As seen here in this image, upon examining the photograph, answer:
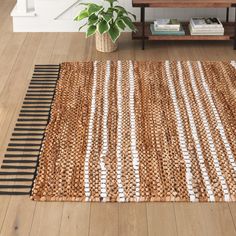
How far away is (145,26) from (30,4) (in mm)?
950

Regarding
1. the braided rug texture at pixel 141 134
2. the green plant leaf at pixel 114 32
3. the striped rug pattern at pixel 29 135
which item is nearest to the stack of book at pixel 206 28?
the braided rug texture at pixel 141 134

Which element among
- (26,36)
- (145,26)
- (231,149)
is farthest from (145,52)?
(231,149)

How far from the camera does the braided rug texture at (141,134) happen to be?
2.44m

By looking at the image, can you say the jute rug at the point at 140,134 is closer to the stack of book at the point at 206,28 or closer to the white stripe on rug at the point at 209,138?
the white stripe on rug at the point at 209,138

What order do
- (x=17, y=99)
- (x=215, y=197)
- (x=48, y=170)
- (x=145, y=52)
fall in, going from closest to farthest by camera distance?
(x=215, y=197)
(x=48, y=170)
(x=17, y=99)
(x=145, y=52)

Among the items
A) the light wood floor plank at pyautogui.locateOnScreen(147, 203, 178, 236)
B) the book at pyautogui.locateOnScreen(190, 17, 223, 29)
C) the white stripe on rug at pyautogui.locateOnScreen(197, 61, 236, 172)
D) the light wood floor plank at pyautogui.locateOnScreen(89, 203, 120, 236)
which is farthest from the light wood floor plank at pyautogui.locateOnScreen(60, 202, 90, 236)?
the book at pyautogui.locateOnScreen(190, 17, 223, 29)

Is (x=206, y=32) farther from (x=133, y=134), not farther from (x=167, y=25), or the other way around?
(x=133, y=134)

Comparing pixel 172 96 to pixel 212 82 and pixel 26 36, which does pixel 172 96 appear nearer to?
pixel 212 82

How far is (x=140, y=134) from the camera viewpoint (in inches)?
112

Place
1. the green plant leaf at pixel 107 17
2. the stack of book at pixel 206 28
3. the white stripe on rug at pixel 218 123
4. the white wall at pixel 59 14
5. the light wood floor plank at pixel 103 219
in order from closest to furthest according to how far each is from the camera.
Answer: the light wood floor plank at pixel 103 219, the white stripe on rug at pixel 218 123, the green plant leaf at pixel 107 17, the stack of book at pixel 206 28, the white wall at pixel 59 14

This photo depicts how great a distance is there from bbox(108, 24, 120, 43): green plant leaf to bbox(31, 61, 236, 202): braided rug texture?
18cm

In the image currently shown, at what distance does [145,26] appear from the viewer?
163 inches

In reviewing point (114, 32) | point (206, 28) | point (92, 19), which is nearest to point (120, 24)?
point (114, 32)

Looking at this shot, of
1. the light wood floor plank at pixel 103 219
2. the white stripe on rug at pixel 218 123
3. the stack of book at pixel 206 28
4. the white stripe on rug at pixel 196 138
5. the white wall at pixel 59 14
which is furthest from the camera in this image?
the white wall at pixel 59 14
